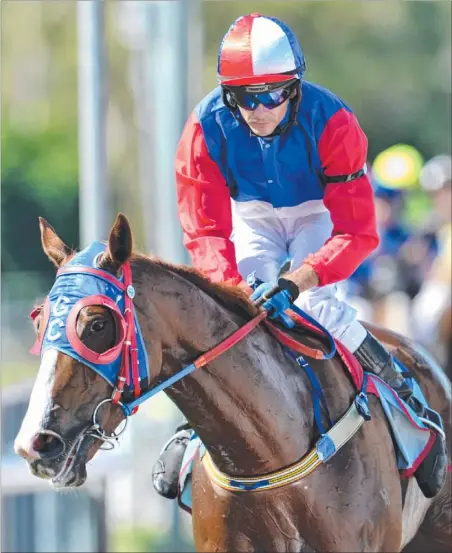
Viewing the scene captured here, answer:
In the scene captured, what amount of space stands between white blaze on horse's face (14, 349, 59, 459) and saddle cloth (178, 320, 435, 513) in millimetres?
1100

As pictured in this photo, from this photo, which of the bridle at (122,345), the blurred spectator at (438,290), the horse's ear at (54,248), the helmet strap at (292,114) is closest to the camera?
the bridle at (122,345)

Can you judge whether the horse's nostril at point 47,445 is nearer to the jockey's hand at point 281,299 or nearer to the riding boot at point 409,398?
the jockey's hand at point 281,299

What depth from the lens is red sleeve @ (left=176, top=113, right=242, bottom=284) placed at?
5.02 metres

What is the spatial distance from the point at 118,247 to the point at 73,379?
18.2 inches

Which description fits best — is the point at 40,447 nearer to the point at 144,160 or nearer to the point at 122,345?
the point at 122,345

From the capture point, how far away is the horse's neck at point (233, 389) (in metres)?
4.41

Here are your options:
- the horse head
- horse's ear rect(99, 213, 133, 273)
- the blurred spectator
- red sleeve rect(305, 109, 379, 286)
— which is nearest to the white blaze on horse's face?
the horse head

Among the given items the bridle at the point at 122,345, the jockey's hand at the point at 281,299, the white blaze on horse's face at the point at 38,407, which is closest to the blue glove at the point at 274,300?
the jockey's hand at the point at 281,299

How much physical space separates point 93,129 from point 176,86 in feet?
3.12

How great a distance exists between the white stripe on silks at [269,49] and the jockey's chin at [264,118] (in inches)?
5.9

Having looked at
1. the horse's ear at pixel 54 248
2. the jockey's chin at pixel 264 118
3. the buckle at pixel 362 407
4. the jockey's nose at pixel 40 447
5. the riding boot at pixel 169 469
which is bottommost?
the riding boot at pixel 169 469

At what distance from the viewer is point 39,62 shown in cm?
3531

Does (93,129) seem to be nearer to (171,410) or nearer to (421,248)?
(171,410)

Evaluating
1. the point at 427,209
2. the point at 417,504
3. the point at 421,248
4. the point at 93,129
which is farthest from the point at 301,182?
the point at 427,209
